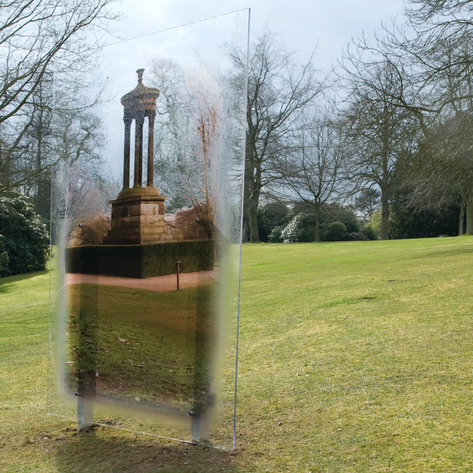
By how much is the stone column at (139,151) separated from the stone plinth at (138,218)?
6 cm

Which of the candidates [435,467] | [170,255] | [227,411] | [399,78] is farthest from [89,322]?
[399,78]

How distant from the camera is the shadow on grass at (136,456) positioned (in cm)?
310

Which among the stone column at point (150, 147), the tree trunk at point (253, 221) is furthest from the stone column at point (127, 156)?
the tree trunk at point (253, 221)

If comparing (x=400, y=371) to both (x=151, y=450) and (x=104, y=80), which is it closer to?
(x=151, y=450)

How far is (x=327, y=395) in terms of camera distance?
409cm

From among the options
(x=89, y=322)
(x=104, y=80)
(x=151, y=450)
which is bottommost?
(x=151, y=450)

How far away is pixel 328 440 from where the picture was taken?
10.9 feet

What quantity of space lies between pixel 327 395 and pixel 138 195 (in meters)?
2.09

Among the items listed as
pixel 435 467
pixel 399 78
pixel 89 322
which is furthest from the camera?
pixel 399 78

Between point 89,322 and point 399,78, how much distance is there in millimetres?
10743

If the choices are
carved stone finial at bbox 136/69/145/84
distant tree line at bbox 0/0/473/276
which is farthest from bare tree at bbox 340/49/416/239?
carved stone finial at bbox 136/69/145/84

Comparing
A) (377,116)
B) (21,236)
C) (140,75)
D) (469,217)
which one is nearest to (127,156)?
(140,75)

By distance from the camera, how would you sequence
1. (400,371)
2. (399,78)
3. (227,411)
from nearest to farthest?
(227,411), (400,371), (399,78)

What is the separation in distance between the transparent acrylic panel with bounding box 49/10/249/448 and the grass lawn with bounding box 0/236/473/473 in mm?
264
